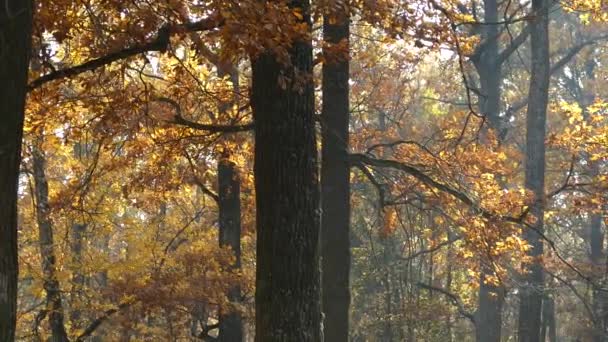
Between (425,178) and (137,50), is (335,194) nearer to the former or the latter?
(425,178)

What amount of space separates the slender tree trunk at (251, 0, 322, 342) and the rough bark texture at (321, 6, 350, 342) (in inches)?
137

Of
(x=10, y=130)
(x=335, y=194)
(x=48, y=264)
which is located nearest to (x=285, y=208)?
(x=10, y=130)

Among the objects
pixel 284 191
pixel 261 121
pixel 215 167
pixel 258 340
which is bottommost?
pixel 258 340

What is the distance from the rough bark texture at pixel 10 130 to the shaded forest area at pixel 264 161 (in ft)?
0.04

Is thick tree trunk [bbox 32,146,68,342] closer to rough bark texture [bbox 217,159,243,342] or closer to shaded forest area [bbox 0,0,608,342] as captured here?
shaded forest area [bbox 0,0,608,342]

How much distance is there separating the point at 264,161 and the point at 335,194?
3.91 metres

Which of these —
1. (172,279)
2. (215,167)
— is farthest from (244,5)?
(215,167)

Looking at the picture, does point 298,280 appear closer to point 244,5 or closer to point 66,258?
point 244,5

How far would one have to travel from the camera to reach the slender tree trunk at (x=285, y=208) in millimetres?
5895

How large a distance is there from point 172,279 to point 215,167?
3656mm

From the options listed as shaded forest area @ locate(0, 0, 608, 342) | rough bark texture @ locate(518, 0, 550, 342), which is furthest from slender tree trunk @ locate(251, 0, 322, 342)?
rough bark texture @ locate(518, 0, 550, 342)

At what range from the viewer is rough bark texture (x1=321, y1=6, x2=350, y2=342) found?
31.4ft

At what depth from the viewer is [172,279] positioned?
13805 mm

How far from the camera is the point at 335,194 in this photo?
9.87 metres
